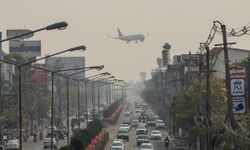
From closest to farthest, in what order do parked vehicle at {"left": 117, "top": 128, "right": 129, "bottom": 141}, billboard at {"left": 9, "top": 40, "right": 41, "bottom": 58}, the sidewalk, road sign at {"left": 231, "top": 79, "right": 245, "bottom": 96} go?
road sign at {"left": 231, "top": 79, "right": 245, "bottom": 96} < the sidewalk < parked vehicle at {"left": 117, "top": 128, "right": 129, "bottom": 141} < billboard at {"left": 9, "top": 40, "right": 41, "bottom": 58}

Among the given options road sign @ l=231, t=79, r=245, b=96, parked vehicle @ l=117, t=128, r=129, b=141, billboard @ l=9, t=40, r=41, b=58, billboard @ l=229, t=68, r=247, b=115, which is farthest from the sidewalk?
billboard @ l=9, t=40, r=41, b=58

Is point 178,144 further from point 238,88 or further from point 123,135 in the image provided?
point 238,88

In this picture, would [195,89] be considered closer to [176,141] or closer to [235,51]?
[176,141]

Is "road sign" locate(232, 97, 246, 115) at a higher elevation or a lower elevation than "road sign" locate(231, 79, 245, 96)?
lower

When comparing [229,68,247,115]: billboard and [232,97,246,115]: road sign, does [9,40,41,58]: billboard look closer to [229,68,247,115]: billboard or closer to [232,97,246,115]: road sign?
[229,68,247,115]: billboard

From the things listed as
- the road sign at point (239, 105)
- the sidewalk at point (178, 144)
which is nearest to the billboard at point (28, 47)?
the sidewalk at point (178, 144)

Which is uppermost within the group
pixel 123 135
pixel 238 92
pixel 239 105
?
pixel 238 92

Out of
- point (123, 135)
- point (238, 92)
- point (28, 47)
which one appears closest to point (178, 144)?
point (123, 135)
